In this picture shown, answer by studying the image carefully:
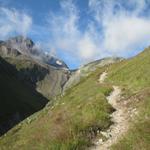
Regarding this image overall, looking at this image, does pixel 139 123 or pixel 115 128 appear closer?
pixel 139 123

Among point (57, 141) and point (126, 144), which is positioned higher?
point (57, 141)

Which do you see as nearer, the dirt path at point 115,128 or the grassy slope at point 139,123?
the grassy slope at point 139,123

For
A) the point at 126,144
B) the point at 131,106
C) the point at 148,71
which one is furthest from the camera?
the point at 148,71

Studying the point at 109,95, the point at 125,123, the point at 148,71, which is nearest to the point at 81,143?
the point at 125,123

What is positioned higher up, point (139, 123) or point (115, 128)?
point (115, 128)

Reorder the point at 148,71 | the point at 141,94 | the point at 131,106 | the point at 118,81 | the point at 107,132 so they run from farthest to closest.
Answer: the point at 118,81
the point at 148,71
the point at 141,94
the point at 131,106
the point at 107,132

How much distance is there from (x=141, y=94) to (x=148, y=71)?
11.1 m

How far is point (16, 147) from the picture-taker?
22.0 m

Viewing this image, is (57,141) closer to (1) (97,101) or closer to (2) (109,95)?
(1) (97,101)

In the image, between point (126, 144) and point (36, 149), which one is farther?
point (36, 149)

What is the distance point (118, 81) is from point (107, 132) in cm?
2211

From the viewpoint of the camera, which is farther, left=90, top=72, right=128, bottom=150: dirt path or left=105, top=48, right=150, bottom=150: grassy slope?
left=90, top=72, right=128, bottom=150: dirt path

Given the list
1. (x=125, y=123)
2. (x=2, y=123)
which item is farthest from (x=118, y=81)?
(x=2, y=123)

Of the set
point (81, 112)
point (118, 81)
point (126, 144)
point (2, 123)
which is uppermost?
point (2, 123)
